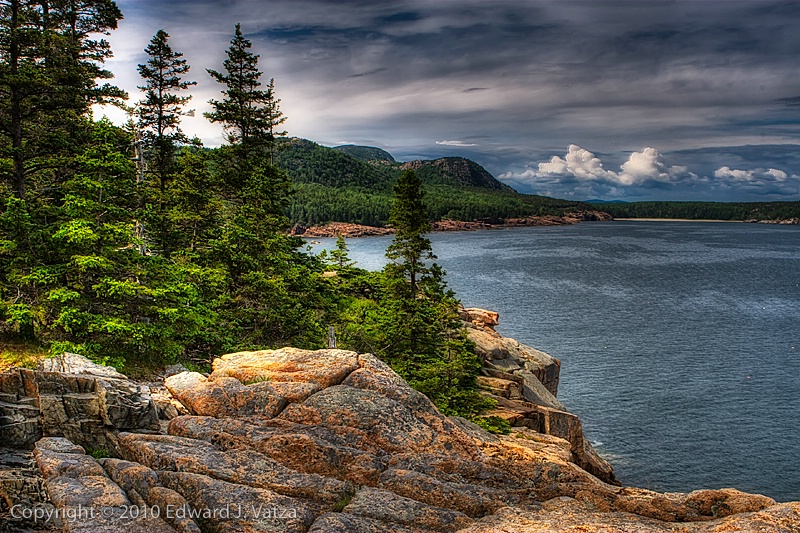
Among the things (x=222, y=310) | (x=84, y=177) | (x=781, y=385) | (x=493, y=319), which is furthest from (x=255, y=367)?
(x=781, y=385)

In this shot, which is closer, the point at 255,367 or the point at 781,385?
the point at 255,367

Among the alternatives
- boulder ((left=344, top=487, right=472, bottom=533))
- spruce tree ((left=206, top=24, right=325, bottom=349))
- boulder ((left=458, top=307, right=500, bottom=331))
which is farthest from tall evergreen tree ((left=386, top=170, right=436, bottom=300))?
boulder ((left=344, top=487, right=472, bottom=533))

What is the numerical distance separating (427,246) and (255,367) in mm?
17443

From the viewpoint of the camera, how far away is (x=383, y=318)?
29.8 m

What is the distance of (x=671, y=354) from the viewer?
55750mm

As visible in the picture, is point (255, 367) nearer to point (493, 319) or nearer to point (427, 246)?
point (427, 246)

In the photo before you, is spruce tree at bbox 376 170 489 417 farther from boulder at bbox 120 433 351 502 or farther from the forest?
boulder at bbox 120 433 351 502

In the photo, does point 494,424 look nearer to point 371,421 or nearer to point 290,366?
point 290,366

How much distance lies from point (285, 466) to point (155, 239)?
23153 millimetres

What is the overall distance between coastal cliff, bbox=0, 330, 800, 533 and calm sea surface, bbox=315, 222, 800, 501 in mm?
25664

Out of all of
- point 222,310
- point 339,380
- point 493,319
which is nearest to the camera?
point 339,380

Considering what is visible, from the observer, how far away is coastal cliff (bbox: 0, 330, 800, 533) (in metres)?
9.44
